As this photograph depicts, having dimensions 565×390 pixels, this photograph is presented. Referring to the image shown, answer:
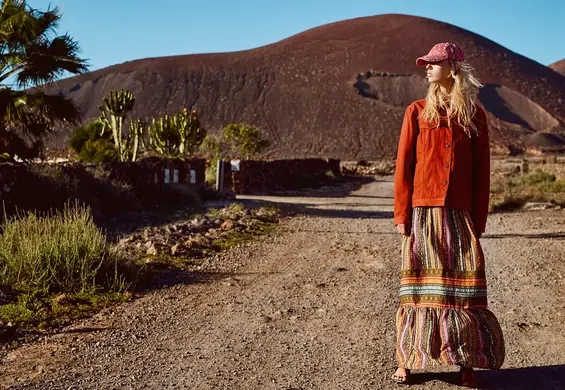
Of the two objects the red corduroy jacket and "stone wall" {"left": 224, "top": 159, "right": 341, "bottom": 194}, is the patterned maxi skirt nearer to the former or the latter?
the red corduroy jacket

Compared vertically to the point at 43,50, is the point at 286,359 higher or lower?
lower

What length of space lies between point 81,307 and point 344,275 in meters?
3.05

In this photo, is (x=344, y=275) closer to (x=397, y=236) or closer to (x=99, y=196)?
(x=397, y=236)

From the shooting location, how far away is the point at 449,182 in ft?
15.0

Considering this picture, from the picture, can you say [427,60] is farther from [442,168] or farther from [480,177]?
[480,177]

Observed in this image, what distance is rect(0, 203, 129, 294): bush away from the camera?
7031mm

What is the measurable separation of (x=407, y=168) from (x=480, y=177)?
449 mm

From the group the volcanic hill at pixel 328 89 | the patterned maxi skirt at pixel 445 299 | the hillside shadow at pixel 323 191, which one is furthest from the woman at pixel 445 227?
the volcanic hill at pixel 328 89

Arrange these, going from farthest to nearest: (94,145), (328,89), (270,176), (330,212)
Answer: (328,89) → (270,176) → (94,145) → (330,212)

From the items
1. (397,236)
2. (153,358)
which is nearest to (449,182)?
(153,358)

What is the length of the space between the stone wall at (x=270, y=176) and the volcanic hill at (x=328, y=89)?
41.7 metres

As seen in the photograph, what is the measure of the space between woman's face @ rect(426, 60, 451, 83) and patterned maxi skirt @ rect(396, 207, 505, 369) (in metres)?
0.79

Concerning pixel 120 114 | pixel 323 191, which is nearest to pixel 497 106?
pixel 323 191

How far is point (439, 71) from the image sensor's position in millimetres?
4656
